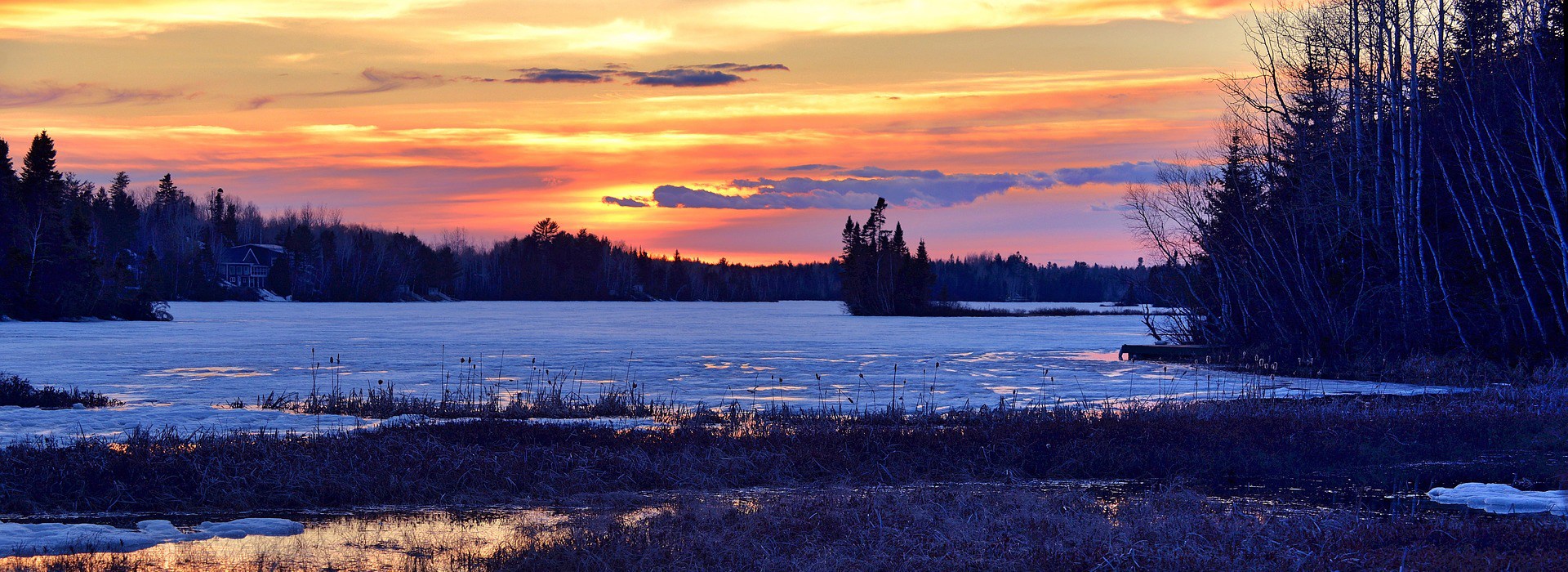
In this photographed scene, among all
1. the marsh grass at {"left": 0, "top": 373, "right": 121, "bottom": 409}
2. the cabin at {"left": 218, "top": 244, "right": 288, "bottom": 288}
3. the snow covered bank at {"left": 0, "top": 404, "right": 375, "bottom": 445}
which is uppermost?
the cabin at {"left": 218, "top": 244, "right": 288, "bottom": 288}

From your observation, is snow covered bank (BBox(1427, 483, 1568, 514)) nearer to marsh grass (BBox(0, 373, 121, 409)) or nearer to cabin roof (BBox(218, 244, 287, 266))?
marsh grass (BBox(0, 373, 121, 409))

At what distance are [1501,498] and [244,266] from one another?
142963mm

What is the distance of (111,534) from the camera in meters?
9.56

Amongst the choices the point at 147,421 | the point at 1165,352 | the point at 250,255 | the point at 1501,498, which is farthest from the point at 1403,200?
the point at 250,255

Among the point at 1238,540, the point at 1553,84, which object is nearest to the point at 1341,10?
the point at 1553,84

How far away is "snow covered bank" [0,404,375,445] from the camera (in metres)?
14.7

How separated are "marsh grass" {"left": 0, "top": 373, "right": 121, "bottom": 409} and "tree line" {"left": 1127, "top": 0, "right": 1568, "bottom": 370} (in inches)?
1092

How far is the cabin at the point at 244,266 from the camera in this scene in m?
133

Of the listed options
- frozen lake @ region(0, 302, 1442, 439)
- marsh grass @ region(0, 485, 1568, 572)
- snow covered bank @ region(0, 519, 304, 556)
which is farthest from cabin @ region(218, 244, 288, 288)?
marsh grass @ region(0, 485, 1568, 572)

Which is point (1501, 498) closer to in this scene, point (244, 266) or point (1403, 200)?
point (1403, 200)

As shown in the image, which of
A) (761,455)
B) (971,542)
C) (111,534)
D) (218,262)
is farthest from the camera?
(218,262)

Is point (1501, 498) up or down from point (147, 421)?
down

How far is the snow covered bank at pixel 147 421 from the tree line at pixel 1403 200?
23913 mm

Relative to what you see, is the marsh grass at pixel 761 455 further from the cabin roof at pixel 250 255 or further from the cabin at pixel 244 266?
the cabin roof at pixel 250 255
